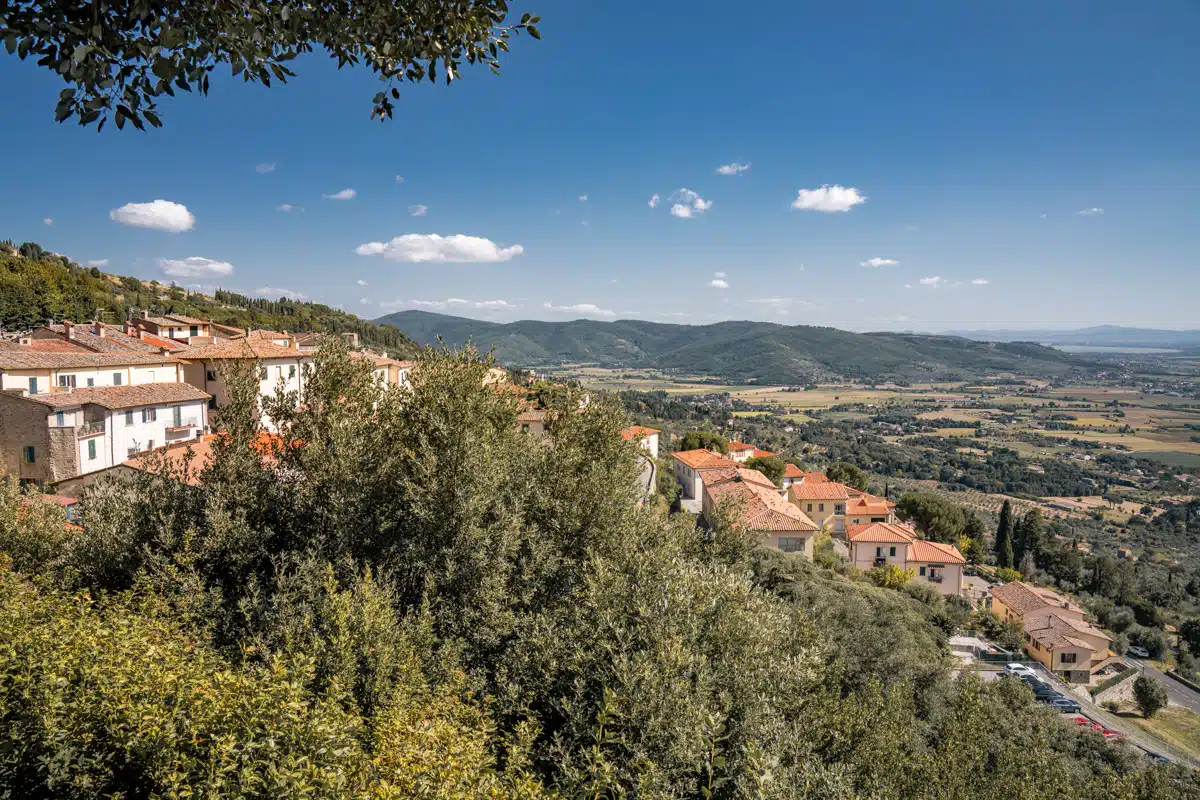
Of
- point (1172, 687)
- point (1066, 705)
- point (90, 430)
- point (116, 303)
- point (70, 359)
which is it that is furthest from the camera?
point (116, 303)

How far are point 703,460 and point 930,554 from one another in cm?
1910

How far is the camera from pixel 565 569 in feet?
40.1

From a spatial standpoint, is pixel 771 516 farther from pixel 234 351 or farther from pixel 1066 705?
pixel 234 351

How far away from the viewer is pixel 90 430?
84.3 feet

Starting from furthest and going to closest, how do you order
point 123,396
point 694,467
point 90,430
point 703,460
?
point 703,460 → point 694,467 → point 123,396 → point 90,430

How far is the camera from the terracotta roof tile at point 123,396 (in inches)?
974

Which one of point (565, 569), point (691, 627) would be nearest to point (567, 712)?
point (691, 627)

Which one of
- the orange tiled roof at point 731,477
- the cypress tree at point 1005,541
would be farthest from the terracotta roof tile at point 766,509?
the cypress tree at point 1005,541

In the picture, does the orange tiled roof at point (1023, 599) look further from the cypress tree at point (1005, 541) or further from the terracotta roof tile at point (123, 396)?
the terracotta roof tile at point (123, 396)

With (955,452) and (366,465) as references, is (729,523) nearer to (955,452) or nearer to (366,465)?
(366,465)

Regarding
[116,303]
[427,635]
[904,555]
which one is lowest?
[904,555]

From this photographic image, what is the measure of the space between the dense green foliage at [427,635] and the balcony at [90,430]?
13696 millimetres

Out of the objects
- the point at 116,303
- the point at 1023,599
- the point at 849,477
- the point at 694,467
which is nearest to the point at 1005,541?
the point at 849,477

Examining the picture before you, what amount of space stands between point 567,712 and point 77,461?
88.4ft
